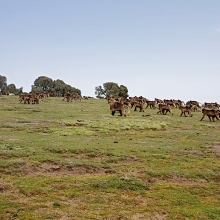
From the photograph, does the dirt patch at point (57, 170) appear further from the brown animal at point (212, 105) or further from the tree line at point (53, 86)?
the tree line at point (53, 86)

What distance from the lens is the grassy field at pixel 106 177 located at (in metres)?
8.71

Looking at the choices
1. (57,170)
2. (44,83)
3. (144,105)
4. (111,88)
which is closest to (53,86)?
(44,83)

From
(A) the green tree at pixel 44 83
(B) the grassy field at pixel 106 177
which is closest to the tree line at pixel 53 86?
(A) the green tree at pixel 44 83

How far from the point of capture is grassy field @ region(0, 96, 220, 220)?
28.6 ft

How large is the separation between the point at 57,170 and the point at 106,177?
2.33m

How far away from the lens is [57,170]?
1230cm

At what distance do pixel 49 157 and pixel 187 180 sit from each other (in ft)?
20.7

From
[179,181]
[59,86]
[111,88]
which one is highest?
[111,88]

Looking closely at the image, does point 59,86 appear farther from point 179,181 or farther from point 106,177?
point 179,181

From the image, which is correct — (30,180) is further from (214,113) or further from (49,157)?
(214,113)

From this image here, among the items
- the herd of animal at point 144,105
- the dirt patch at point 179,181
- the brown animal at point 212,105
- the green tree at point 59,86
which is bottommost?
the dirt patch at point 179,181

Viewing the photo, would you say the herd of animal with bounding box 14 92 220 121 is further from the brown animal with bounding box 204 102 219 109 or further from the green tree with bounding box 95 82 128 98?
the green tree with bounding box 95 82 128 98

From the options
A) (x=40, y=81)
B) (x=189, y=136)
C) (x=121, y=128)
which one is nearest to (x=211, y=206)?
(x=189, y=136)

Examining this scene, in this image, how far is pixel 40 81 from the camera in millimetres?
110500
